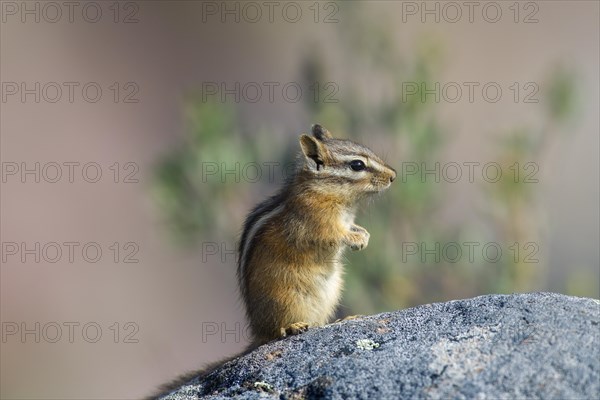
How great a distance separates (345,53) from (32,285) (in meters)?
6.25

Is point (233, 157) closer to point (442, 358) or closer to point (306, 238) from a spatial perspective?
point (306, 238)

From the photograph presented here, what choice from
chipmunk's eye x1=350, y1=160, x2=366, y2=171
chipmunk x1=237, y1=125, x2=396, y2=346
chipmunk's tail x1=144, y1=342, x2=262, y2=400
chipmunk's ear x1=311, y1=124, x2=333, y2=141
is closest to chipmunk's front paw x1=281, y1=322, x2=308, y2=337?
chipmunk x1=237, y1=125, x2=396, y2=346

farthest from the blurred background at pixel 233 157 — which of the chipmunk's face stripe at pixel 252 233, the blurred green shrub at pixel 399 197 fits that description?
the chipmunk's face stripe at pixel 252 233

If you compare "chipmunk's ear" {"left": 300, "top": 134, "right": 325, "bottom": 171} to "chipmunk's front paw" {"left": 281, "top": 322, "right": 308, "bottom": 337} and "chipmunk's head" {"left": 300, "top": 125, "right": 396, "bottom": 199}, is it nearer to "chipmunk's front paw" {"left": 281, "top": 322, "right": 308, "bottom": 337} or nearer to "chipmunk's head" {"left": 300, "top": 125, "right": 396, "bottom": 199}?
"chipmunk's head" {"left": 300, "top": 125, "right": 396, "bottom": 199}

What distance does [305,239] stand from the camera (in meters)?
6.62

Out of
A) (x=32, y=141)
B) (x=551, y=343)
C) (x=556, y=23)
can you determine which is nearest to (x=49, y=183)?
(x=32, y=141)

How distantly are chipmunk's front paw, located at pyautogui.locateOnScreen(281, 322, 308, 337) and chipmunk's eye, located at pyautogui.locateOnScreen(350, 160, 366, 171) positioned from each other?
1.36m

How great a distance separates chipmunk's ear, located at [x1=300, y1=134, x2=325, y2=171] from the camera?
23.4 feet

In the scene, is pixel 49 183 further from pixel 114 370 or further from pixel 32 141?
pixel 114 370

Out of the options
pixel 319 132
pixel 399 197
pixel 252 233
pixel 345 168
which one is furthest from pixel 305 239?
pixel 399 197

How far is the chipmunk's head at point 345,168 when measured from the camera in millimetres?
7047

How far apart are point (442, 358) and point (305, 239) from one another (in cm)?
242

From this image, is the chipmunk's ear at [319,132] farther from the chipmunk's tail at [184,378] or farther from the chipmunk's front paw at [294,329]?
the chipmunk's tail at [184,378]

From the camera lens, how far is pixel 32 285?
14805 millimetres
